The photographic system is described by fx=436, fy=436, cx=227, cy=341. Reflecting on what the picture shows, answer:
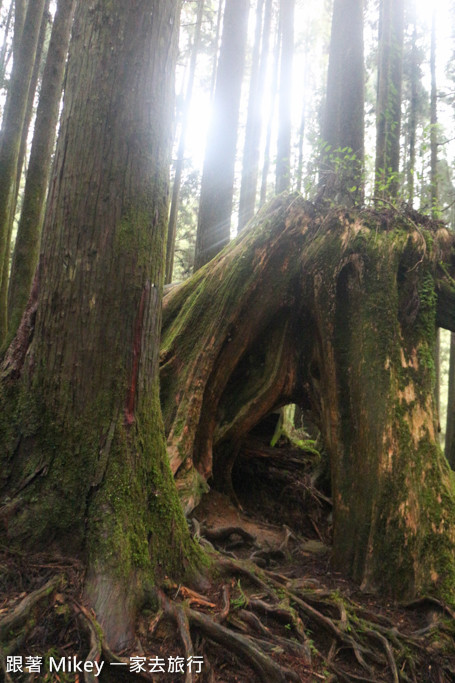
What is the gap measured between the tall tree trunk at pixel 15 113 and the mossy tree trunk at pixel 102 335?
5035 mm

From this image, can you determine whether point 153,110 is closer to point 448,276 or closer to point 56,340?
point 56,340

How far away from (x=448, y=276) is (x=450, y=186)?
536 inches

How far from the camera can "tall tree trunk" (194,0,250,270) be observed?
855cm

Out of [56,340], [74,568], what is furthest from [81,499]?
[56,340]

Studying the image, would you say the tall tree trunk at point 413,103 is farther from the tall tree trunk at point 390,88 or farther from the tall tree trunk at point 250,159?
the tall tree trunk at point 250,159

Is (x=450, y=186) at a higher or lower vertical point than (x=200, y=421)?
higher

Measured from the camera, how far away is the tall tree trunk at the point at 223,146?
8.55 metres

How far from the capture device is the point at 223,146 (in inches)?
358

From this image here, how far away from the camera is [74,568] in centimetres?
221

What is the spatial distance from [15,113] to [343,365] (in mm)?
6619

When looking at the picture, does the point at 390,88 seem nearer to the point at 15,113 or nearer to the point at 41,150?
the point at 41,150

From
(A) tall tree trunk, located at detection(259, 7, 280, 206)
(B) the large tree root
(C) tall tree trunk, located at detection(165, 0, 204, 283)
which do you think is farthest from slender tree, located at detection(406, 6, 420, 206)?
(B) the large tree root

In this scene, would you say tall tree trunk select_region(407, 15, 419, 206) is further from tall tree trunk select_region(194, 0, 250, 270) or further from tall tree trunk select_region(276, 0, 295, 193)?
tall tree trunk select_region(194, 0, 250, 270)

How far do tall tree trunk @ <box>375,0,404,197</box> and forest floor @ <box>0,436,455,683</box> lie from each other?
21.3ft
